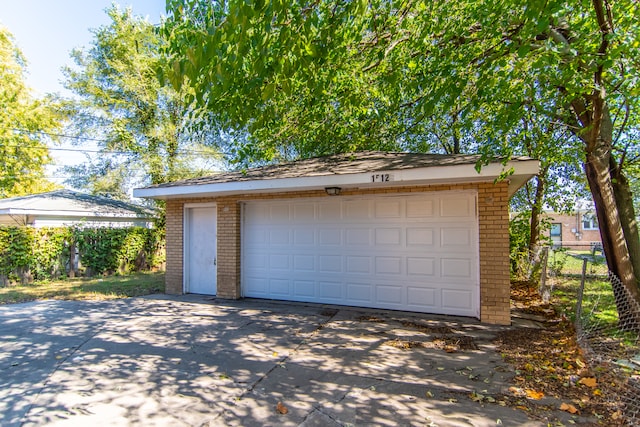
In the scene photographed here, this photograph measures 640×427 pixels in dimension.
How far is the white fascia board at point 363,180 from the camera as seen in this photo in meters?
5.55

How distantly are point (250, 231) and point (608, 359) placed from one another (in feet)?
22.3

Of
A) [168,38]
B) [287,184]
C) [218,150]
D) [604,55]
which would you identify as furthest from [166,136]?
[604,55]

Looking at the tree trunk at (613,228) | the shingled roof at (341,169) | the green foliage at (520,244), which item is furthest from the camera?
the green foliage at (520,244)

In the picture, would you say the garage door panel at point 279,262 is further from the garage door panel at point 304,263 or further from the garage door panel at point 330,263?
the garage door panel at point 330,263

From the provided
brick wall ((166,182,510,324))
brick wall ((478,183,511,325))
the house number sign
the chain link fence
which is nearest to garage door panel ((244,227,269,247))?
brick wall ((166,182,510,324))

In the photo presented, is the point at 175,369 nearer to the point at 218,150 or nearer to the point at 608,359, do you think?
the point at 608,359

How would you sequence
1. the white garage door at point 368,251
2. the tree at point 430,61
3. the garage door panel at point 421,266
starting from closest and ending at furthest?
the tree at point 430,61 → the white garage door at point 368,251 → the garage door panel at point 421,266

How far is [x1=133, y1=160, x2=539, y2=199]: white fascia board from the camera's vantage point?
5.55m

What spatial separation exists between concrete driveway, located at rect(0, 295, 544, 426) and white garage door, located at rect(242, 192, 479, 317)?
57 centimetres

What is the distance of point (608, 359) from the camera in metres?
4.16

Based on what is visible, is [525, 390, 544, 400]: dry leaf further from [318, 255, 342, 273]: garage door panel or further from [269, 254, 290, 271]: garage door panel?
[269, 254, 290, 271]: garage door panel

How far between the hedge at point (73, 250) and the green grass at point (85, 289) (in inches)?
23.0

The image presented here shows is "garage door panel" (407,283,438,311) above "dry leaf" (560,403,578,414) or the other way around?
above

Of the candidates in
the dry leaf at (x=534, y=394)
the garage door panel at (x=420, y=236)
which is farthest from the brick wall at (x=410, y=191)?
the dry leaf at (x=534, y=394)
